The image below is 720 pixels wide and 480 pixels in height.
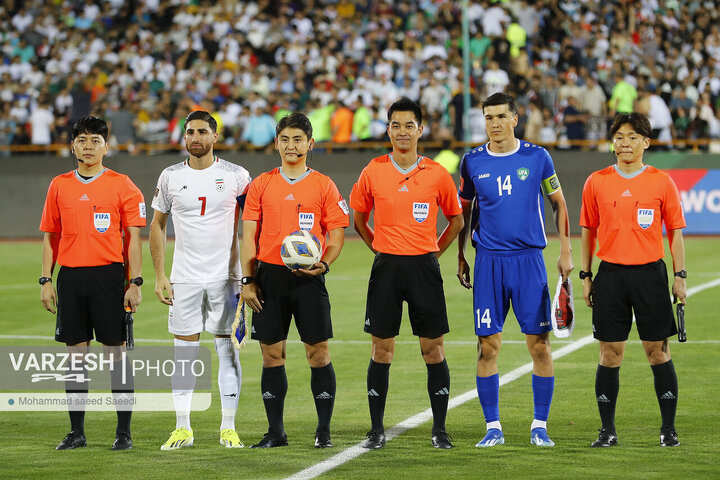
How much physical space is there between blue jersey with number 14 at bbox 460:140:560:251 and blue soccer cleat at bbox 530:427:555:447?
1.20m

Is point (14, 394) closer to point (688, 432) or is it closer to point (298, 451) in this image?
point (298, 451)

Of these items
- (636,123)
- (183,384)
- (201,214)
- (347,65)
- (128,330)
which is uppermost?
(347,65)

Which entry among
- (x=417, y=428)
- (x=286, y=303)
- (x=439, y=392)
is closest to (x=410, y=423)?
(x=417, y=428)

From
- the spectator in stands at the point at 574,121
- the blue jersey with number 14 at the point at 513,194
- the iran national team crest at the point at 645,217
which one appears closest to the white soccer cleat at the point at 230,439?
the blue jersey with number 14 at the point at 513,194

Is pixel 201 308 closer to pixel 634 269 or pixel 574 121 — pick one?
pixel 634 269

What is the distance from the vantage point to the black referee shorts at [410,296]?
286 inches

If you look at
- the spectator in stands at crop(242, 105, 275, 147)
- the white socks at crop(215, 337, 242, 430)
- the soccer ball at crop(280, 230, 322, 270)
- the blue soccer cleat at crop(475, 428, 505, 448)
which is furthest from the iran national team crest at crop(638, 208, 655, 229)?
the spectator in stands at crop(242, 105, 275, 147)

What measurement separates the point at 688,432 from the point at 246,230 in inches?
130

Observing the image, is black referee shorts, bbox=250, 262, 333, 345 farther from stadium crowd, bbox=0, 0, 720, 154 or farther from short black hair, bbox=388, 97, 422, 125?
stadium crowd, bbox=0, 0, 720, 154

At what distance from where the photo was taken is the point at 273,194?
7.32 metres

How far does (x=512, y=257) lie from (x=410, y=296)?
72 centimetres

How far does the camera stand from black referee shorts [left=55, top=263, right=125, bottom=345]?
7371 mm

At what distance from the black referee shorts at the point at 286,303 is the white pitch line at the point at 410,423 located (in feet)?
2.50

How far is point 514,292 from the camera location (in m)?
7.38
